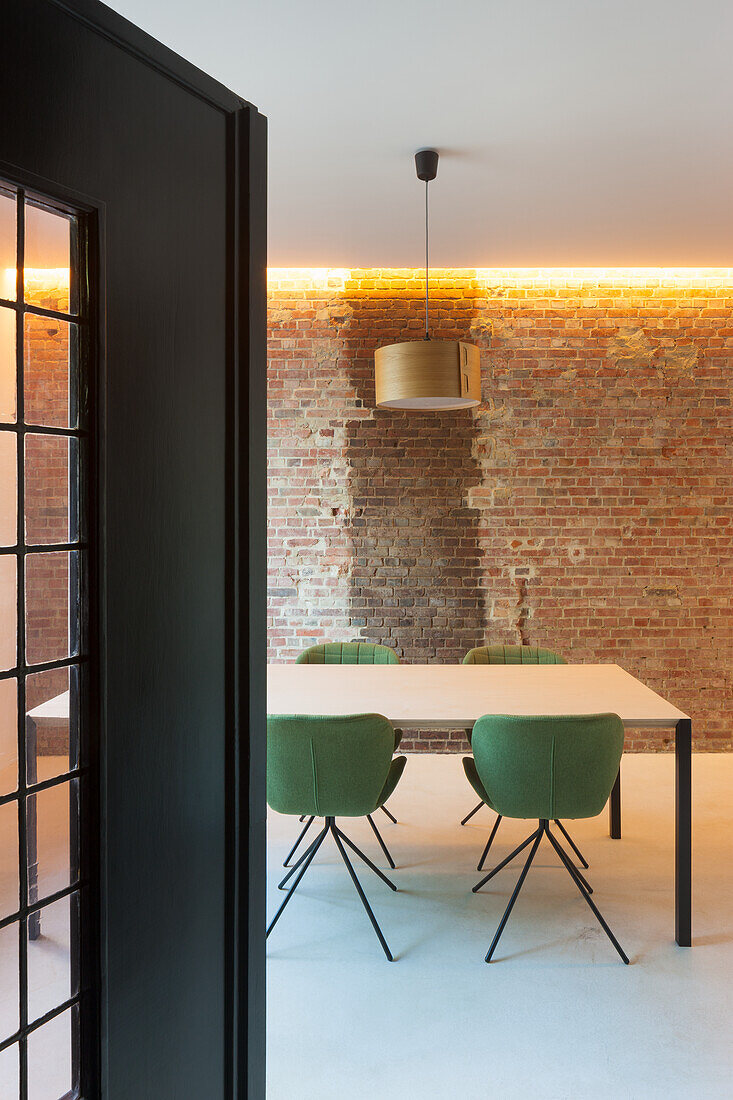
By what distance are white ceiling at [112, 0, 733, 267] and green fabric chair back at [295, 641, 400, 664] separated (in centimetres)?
233

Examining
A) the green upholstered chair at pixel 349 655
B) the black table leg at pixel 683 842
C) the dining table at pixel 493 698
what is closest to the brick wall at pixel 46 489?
the dining table at pixel 493 698

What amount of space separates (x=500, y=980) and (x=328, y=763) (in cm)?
93

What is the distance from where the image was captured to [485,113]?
325 cm

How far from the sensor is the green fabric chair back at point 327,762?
2.85m

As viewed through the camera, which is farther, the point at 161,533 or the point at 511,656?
the point at 511,656

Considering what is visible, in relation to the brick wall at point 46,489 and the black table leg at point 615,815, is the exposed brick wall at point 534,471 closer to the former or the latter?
the black table leg at point 615,815

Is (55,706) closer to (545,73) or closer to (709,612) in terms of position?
(545,73)

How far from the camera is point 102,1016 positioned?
34.8 inches

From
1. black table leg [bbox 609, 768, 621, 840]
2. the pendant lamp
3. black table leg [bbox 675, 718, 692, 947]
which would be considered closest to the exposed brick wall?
black table leg [bbox 609, 768, 621, 840]

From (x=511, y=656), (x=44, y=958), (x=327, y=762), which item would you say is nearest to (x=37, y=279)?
(x=44, y=958)

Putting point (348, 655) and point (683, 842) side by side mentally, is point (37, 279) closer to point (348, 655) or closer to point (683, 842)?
point (683, 842)

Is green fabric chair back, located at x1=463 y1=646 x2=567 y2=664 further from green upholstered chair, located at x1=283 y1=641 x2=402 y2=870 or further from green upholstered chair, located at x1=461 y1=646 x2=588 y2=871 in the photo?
green upholstered chair, located at x1=283 y1=641 x2=402 y2=870

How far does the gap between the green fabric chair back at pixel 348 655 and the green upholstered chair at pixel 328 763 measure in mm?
1452

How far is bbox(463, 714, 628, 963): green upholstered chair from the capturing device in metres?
2.84
